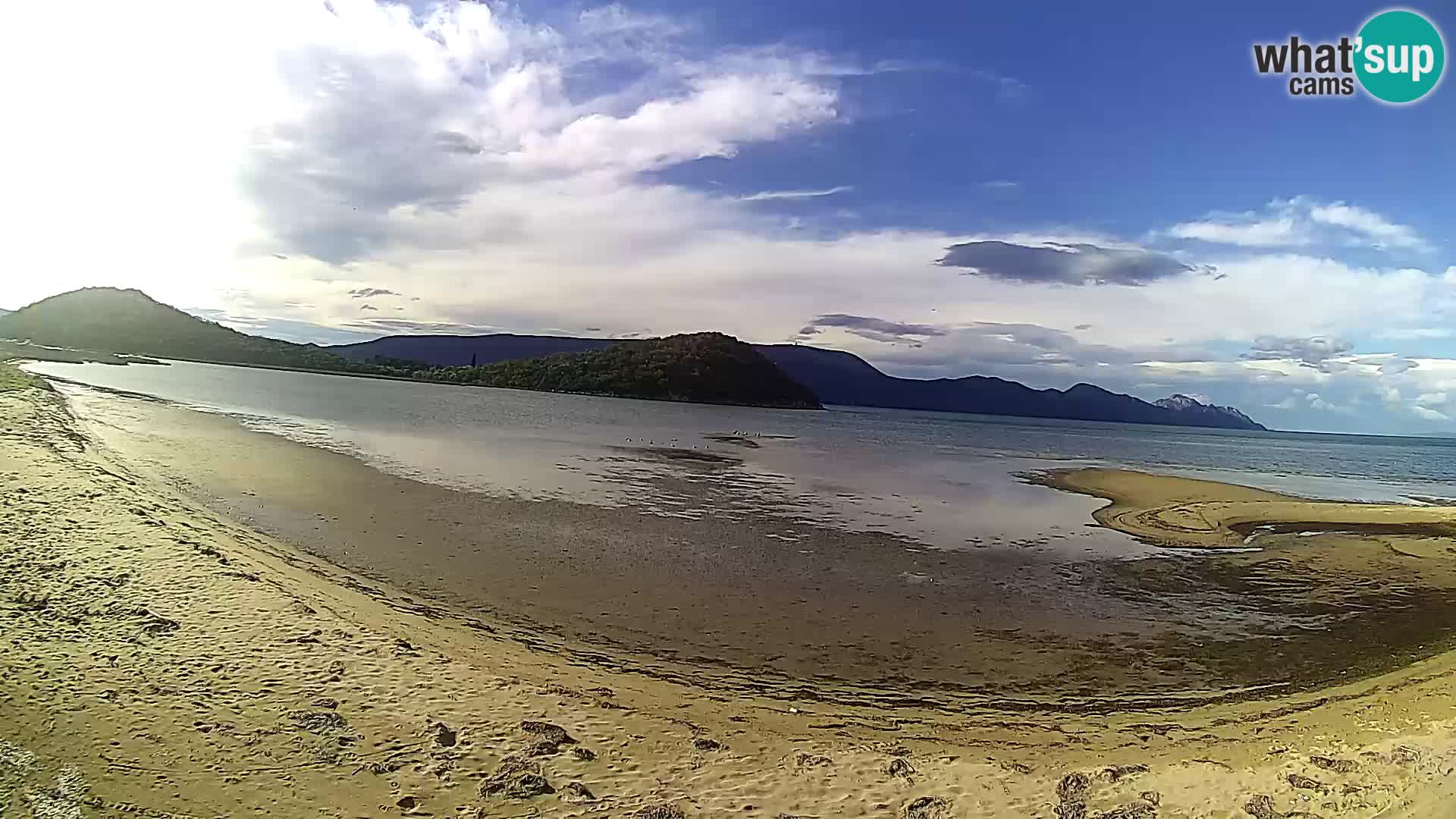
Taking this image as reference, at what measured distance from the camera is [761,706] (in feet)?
27.2

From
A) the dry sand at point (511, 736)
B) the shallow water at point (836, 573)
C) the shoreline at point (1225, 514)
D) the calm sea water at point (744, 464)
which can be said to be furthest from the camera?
the calm sea water at point (744, 464)

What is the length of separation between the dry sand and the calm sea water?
10.8 m

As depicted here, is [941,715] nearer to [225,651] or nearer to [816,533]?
[225,651]

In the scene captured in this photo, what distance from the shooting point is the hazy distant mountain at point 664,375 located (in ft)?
509

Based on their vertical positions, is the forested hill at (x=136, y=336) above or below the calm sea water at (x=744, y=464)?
above

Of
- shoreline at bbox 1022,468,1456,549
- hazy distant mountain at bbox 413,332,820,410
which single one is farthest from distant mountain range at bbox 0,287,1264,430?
shoreline at bbox 1022,468,1456,549

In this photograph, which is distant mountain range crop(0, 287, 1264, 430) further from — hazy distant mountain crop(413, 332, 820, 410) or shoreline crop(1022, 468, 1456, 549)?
shoreline crop(1022, 468, 1456, 549)

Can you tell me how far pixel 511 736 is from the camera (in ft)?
22.4

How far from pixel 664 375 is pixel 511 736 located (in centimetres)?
14883

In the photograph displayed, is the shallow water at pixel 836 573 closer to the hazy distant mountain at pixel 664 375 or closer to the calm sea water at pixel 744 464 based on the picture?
the calm sea water at pixel 744 464

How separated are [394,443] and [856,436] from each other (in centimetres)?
4920

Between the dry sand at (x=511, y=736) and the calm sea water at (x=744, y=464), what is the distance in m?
10.8

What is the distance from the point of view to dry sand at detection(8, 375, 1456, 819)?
5.89 metres

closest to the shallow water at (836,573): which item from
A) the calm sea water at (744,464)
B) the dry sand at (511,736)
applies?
the calm sea water at (744,464)
